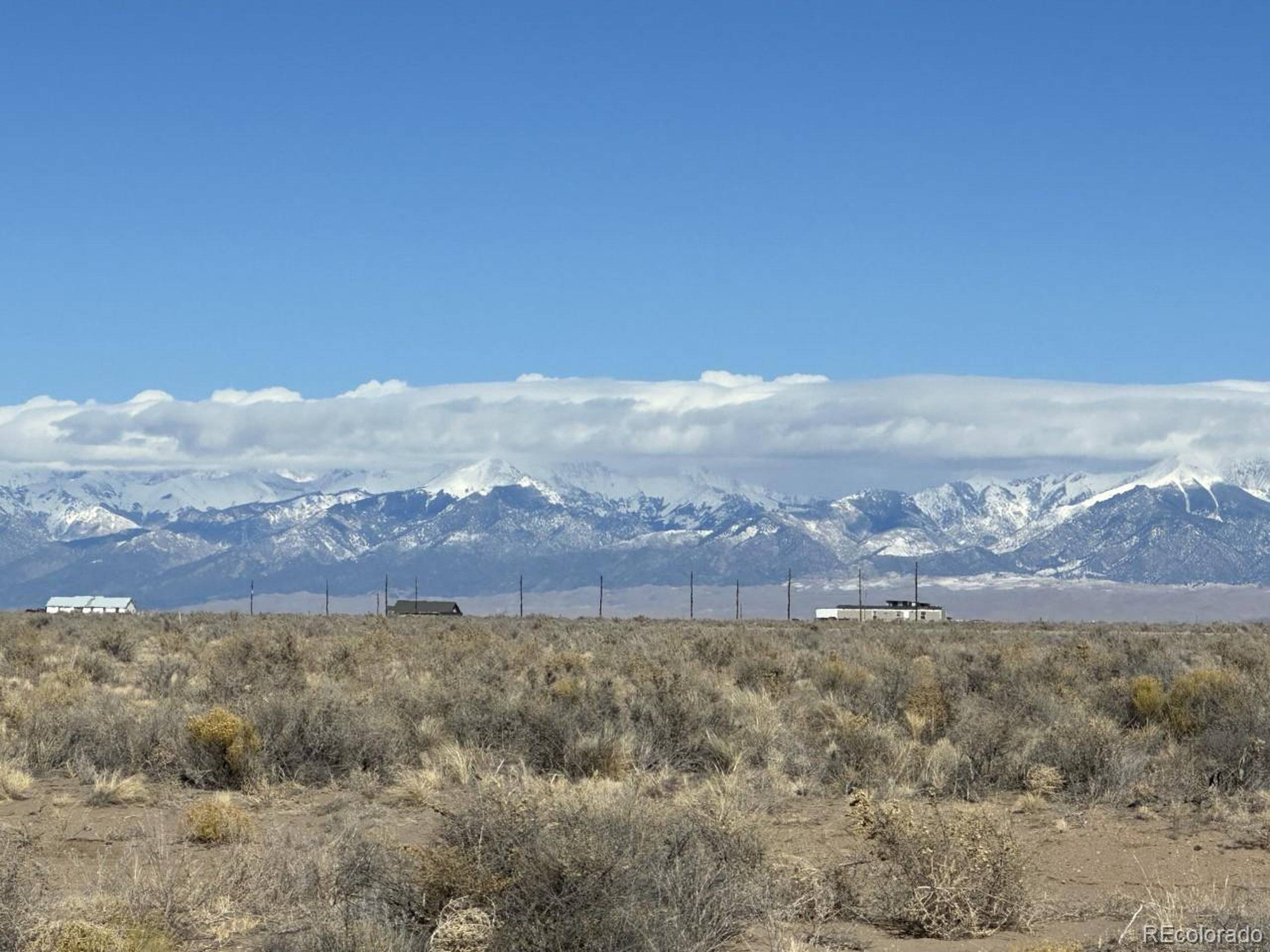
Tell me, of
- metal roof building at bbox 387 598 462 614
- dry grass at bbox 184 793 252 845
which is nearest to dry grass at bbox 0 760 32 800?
dry grass at bbox 184 793 252 845

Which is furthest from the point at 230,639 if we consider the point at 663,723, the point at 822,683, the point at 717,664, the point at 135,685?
the point at 663,723

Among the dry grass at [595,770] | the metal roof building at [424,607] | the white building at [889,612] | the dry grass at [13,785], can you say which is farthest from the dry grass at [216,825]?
the white building at [889,612]

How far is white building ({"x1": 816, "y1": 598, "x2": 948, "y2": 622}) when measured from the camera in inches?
6388

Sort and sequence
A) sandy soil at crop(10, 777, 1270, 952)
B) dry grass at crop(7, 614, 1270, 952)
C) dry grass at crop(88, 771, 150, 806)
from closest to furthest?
1. dry grass at crop(7, 614, 1270, 952)
2. sandy soil at crop(10, 777, 1270, 952)
3. dry grass at crop(88, 771, 150, 806)

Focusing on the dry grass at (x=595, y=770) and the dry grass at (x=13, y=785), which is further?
the dry grass at (x=13, y=785)

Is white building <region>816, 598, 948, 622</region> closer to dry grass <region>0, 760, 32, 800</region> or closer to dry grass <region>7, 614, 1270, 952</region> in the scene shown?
dry grass <region>7, 614, 1270, 952</region>

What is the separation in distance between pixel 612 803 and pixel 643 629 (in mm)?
58482

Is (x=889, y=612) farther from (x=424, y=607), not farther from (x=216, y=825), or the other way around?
(x=216, y=825)

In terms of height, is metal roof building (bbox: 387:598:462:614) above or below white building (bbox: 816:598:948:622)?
above

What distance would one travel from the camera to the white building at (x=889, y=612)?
162250 mm

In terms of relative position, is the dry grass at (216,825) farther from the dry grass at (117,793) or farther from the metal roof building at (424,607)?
the metal roof building at (424,607)

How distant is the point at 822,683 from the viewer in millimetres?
31875

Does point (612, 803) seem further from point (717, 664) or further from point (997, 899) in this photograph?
point (717, 664)

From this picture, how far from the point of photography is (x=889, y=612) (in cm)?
17450
